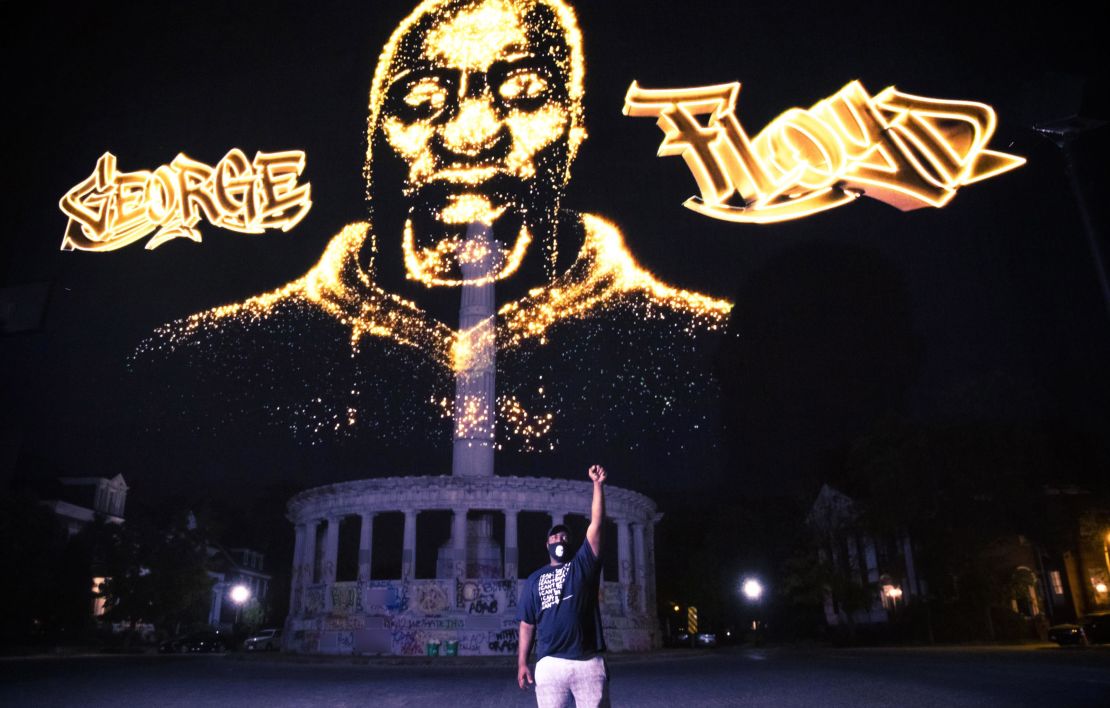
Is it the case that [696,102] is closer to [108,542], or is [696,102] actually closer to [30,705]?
[30,705]

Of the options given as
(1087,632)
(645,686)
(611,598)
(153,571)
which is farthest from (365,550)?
(1087,632)

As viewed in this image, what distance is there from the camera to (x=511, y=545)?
38.0m

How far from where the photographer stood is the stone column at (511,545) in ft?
123

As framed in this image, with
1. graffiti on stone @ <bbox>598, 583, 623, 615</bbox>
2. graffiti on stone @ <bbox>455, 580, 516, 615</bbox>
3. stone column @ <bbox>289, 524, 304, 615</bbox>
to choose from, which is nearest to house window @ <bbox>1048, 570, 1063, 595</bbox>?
graffiti on stone @ <bbox>598, 583, 623, 615</bbox>

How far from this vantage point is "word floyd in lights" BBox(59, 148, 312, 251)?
18844 millimetres

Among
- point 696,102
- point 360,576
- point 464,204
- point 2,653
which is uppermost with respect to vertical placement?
point 464,204

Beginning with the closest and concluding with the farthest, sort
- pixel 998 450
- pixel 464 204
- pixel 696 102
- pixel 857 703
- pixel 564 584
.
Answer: pixel 564 584
pixel 857 703
pixel 696 102
pixel 464 204
pixel 998 450

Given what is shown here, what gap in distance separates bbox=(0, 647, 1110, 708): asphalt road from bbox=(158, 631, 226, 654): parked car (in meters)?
20.8

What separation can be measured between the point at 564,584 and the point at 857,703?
8.03m

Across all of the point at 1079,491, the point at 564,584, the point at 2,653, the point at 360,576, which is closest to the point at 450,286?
the point at 360,576

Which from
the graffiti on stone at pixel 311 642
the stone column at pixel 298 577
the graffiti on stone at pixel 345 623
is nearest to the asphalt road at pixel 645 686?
the graffiti on stone at pixel 345 623

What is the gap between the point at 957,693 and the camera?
12508 mm

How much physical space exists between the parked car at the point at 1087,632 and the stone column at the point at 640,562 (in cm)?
1975

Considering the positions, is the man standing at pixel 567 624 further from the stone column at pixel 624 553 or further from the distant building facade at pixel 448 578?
the stone column at pixel 624 553
